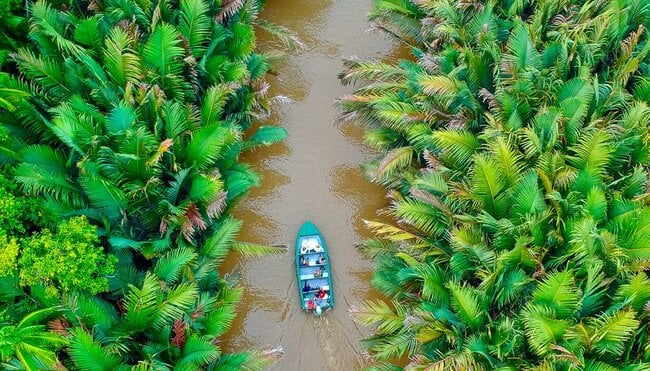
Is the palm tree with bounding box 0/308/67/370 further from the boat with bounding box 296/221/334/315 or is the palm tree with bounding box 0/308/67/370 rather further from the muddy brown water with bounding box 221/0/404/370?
the boat with bounding box 296/221/334/315

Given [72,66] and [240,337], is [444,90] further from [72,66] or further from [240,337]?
[72,66]

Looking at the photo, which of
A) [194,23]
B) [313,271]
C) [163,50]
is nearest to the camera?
[163,50]

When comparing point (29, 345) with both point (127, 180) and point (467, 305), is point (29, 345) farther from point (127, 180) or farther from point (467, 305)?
point (467, 305)

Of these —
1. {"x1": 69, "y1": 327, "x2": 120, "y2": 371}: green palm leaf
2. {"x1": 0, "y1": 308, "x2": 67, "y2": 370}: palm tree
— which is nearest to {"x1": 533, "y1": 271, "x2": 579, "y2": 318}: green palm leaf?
{"x1": 69, "y1": 327, "x2": 120, "y2": 371}: green palm leaf

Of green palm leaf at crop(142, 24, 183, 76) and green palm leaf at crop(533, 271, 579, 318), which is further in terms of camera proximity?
green palm leaf at crop(142, 24, 183, 76)

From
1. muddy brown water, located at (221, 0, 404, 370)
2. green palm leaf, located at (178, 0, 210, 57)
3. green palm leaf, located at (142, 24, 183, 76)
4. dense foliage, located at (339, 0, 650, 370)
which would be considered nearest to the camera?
dense foliage, located at (339, 0, 650, 370)

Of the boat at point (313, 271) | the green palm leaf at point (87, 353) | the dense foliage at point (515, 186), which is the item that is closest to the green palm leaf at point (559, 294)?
the dense foliage at point (515, 186)

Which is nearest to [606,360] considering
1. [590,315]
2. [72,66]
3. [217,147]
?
[590,315]

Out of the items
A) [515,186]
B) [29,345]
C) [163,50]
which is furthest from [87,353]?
[515,186]
